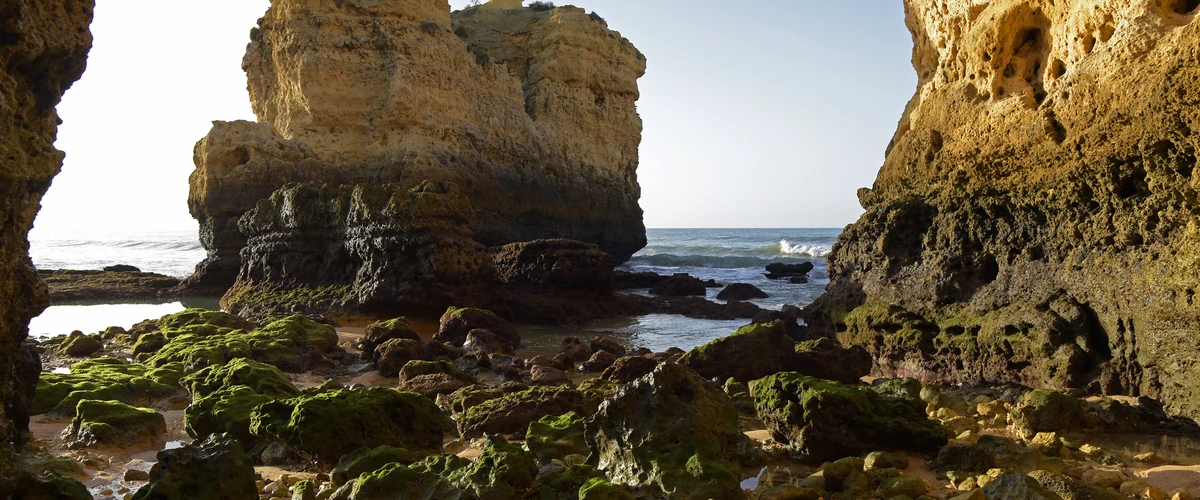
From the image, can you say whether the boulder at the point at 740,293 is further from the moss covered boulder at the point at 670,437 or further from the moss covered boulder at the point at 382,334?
the moss covered boulder at the point at 670,437

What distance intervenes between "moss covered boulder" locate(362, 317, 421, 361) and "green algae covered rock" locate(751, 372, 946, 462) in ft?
16.8

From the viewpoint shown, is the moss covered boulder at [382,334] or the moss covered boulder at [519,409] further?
the moss covered boulder at [382,334]

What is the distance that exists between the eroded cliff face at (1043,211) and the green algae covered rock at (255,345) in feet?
19.3

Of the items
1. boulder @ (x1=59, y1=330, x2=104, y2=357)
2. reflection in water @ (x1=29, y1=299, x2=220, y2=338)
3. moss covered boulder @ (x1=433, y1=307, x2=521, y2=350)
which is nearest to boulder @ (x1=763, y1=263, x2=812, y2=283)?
moss covered boulder @ (x1=433, y1=307, x2=521, y2=350)

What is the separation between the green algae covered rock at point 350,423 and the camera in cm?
400

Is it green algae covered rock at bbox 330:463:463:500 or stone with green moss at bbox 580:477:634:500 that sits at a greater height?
stone with green moss at bbox 580:477:634:500

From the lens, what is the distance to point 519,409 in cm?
505

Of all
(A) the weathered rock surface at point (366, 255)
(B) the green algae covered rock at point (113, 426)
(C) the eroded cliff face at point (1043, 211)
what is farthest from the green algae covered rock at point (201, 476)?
(A) the weathered rock surface at point (366, 255)

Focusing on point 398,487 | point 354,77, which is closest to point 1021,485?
point 398,487

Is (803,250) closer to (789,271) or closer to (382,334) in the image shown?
(789,271)

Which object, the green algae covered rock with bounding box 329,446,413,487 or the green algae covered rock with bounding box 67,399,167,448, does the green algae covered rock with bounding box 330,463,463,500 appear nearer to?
the green algae covered rock with bounding box 329,446,413,487

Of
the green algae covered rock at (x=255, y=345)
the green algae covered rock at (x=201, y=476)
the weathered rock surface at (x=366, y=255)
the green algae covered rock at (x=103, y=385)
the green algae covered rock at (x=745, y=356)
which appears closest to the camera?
the green algae covered rock at (x=201, y=476)

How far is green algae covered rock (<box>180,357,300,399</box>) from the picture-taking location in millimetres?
5219

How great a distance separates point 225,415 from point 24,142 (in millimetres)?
1827
